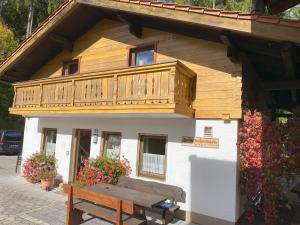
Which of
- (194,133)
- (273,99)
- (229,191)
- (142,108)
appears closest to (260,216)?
(229,191)

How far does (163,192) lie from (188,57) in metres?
4.28

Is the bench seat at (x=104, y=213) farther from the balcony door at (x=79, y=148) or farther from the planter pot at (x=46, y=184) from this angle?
the balcony door at (x=79, y=148)

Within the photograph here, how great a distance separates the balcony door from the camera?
1208 cm

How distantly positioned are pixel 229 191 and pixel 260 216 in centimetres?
181

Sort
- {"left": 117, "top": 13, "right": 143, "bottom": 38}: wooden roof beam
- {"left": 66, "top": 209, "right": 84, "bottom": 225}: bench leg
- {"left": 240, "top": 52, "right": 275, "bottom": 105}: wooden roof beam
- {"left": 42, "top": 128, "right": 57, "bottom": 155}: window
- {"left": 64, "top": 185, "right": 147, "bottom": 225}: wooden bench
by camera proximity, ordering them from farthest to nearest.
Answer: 1. {"left": 42, "top": 128, "right": 57, "bottom": 155}: window
2. {"left": 117, "top": 13, "right": 143, "bottom": 38}: wooden roof beam
3. {"left": 240, "top": 52, "right": 275, "bottom": 105}: wooden roof beam
4. {"left": 66, "top": 209, "right": 84, "bottom": 225}: bench leg
5. {"left": 64, "top": 185, "right": 147, "bottom": 225}: wooden bench

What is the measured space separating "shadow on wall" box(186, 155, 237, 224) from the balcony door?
5319 millimetres

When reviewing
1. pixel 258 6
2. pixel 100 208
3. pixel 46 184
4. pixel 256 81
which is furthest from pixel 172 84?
pixel 46 184

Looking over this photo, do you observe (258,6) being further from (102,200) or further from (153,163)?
(153,163)

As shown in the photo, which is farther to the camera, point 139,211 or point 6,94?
point 6,94

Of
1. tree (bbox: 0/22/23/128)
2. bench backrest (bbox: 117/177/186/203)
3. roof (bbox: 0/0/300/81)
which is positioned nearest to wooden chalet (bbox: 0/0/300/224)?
roof (bbox: 0/0/300/81)

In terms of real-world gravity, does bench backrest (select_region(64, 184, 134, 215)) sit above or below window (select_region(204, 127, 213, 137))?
below

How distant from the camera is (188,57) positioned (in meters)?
9.24

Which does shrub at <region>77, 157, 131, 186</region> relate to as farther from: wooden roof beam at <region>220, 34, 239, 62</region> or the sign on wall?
wooden roof beam at <region>220, 34, 239, 62</region>

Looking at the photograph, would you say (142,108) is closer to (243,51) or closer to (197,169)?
(197,169)
